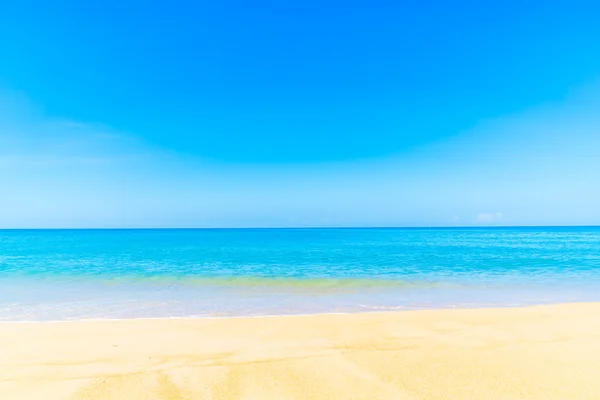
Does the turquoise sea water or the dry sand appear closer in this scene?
the dry sand

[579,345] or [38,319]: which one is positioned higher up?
[579,345]

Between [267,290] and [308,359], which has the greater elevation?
[308,359]

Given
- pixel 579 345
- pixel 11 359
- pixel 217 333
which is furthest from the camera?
pixel 217 333

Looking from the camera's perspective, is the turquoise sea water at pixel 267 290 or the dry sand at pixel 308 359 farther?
the turquoise sea water at pixel 267 290

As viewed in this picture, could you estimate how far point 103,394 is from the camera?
12.6 feet

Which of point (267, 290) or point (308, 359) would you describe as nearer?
point (308, 359)

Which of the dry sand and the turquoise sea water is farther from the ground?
the dry sand

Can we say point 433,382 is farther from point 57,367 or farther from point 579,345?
point 57,367

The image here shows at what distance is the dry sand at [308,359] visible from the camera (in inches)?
153

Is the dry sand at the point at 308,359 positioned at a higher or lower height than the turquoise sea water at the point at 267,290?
higher

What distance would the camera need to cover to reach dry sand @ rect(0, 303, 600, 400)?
12.8ft

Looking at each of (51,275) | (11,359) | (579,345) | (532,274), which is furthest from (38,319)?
(532,274)

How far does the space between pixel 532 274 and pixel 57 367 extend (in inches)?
728

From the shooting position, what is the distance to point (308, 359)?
4812 mm
